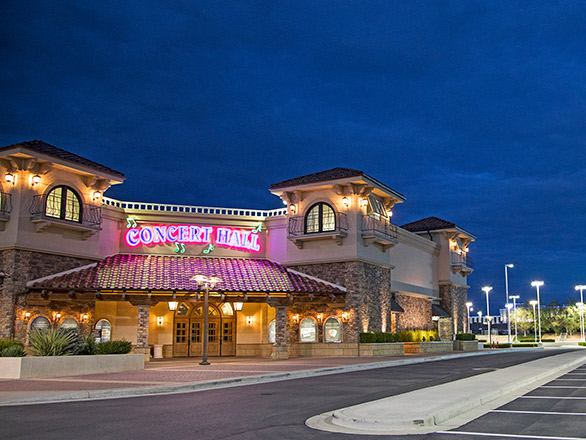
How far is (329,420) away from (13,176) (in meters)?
24.9

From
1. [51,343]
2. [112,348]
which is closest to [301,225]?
[112,348]

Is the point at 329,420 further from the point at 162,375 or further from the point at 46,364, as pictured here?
the point at 46,364

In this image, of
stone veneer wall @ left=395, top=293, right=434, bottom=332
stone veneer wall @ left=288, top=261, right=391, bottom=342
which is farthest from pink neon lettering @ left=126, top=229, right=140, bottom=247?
stone veneer wall @ left=395, top=293, right=434, bottom=332

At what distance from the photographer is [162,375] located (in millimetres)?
21500

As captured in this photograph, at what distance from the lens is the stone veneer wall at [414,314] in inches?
1770

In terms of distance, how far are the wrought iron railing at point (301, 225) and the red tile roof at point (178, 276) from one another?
2.48 metres

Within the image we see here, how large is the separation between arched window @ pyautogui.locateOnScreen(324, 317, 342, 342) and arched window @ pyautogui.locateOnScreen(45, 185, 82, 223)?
15669mm

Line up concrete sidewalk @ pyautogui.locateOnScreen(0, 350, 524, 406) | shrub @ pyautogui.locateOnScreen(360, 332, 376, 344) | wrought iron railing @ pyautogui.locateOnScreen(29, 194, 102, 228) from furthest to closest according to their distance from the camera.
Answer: shrub @ pyautogui.locateOnScreen(360, 332, 376, 344)
wrought iron railing @ pyautogui.locateOnScreen(29, 194, 102, 228)
concrete sidewalk @ pyautogui.locateOnScreen(0, 350, 524, 406)

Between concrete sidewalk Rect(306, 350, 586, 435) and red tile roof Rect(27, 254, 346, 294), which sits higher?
red tile roof Rect(27, 254, 346, 294)

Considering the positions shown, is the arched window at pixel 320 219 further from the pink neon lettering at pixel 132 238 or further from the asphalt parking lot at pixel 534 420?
the asphalt parking lot at pixel 534 420

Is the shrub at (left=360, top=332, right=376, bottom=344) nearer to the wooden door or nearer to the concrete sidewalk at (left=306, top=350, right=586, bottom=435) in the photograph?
the wooden door

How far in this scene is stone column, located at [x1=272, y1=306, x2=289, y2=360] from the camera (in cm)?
3366

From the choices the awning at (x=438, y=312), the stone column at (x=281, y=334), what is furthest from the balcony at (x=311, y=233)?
the awning at (x=438, y=312)

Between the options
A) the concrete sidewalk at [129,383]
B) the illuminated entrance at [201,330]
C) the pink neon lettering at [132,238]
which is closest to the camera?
the concrete sidewalk at [129,383]
